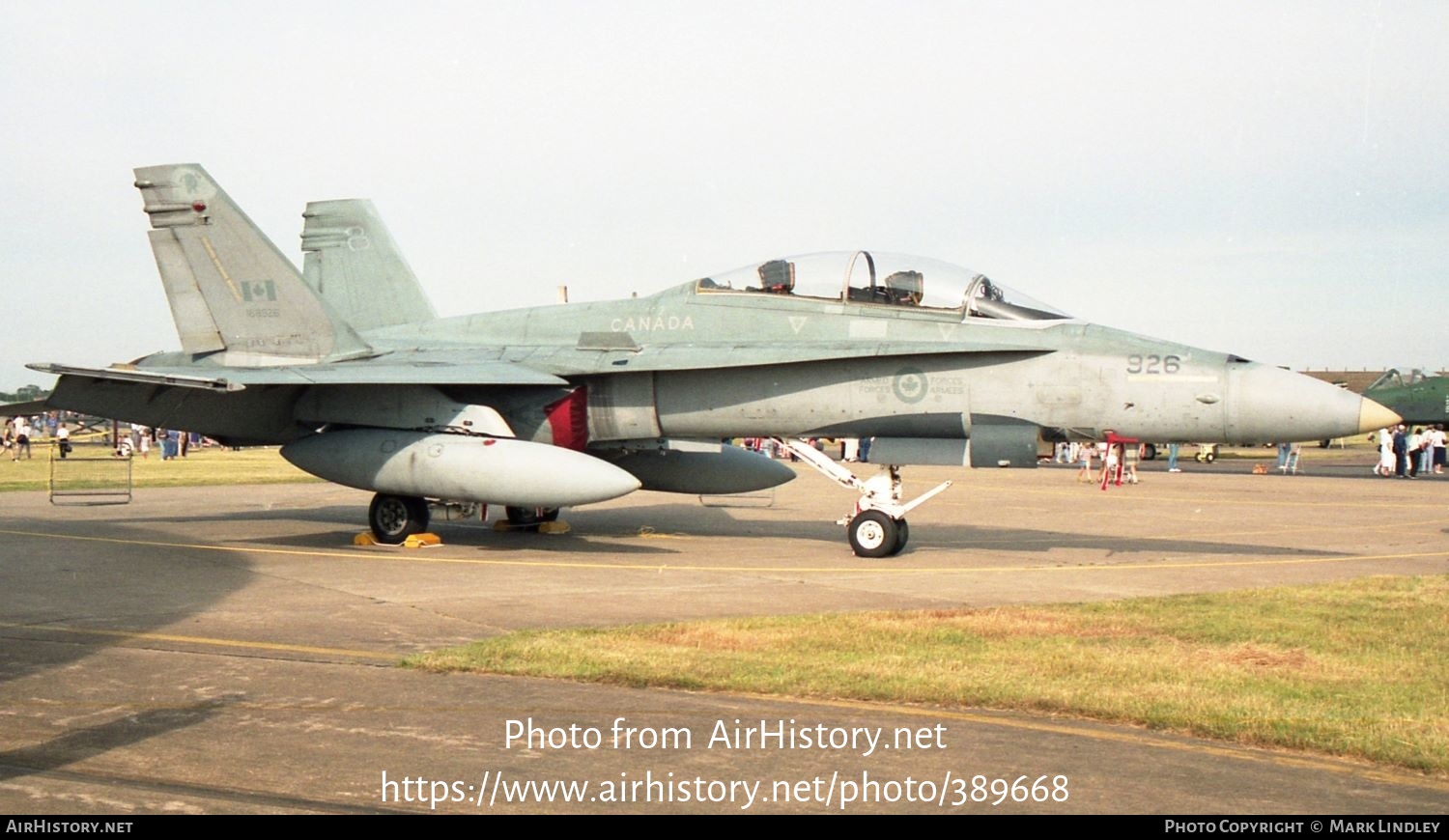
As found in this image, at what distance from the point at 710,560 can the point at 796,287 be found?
10.4ft

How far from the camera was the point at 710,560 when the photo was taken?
14.2 metres

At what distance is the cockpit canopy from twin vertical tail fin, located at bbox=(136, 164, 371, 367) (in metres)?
5.61

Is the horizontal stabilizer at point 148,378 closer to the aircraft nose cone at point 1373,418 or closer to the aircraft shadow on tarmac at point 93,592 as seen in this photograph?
the aircraft shadow on tarmac at point 93,592

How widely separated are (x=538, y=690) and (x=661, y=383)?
8.01 m

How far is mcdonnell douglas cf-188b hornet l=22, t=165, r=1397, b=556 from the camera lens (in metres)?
13.1

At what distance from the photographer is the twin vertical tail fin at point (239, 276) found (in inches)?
647

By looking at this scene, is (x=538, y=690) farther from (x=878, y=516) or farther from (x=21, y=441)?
(x=21, y=441)

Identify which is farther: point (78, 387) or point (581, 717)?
point (78, 387)

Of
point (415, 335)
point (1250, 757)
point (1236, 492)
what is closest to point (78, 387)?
point (415, 335)

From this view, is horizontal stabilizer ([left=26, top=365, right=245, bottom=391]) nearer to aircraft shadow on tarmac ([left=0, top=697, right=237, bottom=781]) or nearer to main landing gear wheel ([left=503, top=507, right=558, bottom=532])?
main landing gear wheel ([left=503, top=507, right=558, bottom=532])

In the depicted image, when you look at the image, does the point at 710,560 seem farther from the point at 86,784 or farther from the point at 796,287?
the point at 86,784

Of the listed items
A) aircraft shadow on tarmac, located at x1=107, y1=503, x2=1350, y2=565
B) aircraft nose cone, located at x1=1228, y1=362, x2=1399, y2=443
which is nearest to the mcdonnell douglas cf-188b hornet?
aircraft nose cone, located at x1=1228, y1=362, x2=1399, y2=443

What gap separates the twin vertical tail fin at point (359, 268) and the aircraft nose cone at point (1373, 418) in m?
13.0
